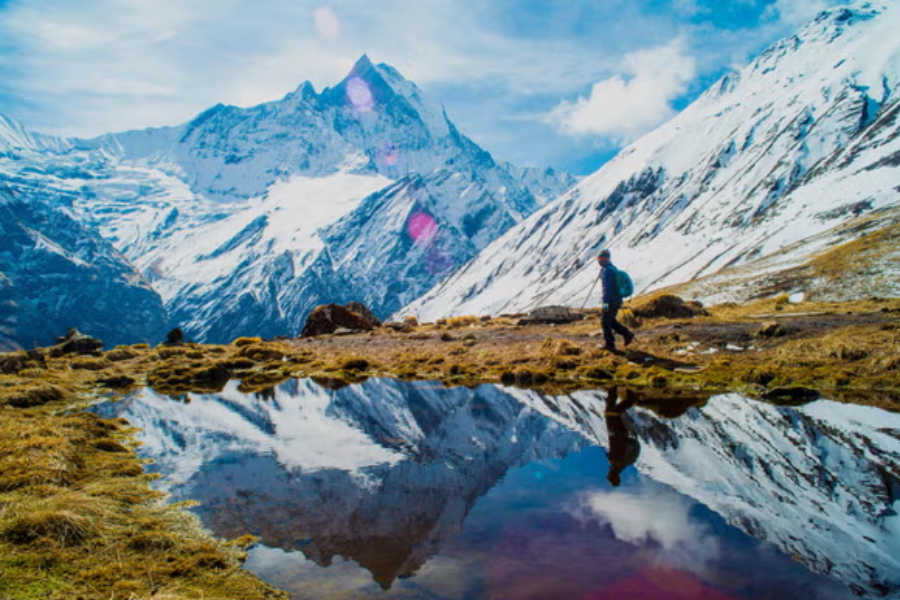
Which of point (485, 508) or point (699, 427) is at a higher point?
point (699, 427)

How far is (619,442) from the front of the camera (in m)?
10.8

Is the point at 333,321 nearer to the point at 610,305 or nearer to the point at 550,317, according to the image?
the point at 550,317

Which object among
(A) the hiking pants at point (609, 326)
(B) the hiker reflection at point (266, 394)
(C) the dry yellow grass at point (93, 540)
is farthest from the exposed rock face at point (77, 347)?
(A) the hiking pants at point (609, 326)

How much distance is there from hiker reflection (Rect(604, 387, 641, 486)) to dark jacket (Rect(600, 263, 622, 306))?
7102 mm

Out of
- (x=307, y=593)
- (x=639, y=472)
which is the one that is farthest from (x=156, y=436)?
(x=639, y=472)

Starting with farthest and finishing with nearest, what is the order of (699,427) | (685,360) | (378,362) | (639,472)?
(378,362) → (685,360) → (699,427) → (639,472)

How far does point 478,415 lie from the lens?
1436cm

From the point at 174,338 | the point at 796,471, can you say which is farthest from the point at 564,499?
the point at 174,338

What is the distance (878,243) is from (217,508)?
7858cm

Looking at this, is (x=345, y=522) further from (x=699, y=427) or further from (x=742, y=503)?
(x=699, y=427)

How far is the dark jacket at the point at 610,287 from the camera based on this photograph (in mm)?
21109

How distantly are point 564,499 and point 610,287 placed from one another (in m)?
14.5

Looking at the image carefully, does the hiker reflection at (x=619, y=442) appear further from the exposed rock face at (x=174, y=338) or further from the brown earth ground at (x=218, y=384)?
the exposed rock face at (x=174, y=338)

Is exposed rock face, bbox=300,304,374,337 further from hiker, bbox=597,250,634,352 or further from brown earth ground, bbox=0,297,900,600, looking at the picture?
hiker, bbox=597,250,634,352
